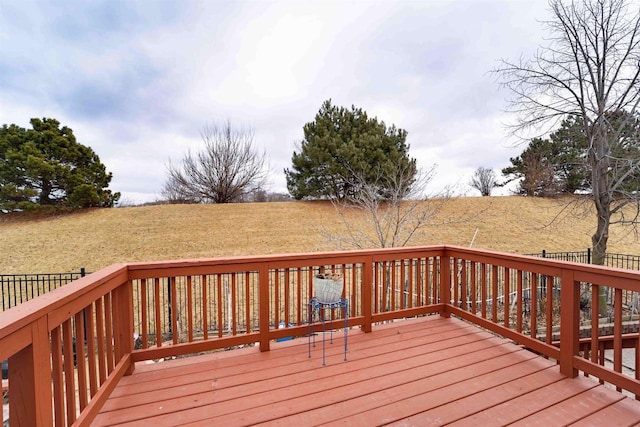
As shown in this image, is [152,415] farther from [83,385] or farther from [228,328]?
[228,328]

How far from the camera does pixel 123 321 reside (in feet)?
7.50

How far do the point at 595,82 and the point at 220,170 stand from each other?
15748 millimetres

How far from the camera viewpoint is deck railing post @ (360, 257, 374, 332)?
302cm

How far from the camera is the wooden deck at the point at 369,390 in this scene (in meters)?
1.79

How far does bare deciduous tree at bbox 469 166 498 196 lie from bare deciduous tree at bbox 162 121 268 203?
17.8 metres

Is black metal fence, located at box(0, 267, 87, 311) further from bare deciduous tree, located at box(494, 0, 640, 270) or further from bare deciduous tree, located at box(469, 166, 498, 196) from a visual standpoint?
bare deciduous tree, located at box(469, 166, 498, 196)

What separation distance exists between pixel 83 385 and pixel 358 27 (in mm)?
6798

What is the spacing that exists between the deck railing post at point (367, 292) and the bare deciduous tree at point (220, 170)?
14841 mm

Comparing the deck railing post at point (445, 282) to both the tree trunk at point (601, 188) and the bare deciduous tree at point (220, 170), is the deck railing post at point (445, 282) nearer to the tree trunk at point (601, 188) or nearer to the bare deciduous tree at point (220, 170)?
the tree trunk at point (601, 188)

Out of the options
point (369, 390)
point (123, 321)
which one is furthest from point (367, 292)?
point (123, 321)

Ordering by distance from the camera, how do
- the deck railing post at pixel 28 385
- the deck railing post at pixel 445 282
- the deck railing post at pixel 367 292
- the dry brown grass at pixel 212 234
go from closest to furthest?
A: the deck railing post at pixel 28 385 → the deck railing post at pixel 367 292 → the deck railing post at pixel 445 282 → the dry brown grass at pixel 212 234

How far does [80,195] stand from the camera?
13820 millimetres

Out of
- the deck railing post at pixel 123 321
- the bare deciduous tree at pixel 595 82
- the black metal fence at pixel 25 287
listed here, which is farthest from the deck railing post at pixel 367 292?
the bare deciduous tree at pixel 595 82

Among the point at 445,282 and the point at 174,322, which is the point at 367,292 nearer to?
the point at 445,282
